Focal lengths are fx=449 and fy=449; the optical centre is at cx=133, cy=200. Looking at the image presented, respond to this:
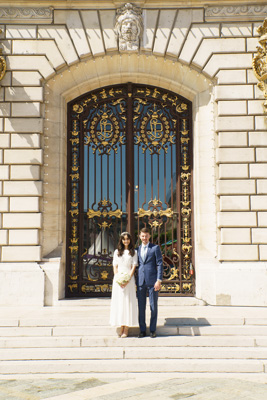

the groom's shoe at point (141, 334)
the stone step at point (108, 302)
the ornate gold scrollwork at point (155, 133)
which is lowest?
the groom's shoe at point (141, 334)

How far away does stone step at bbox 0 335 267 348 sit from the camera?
7.90 m

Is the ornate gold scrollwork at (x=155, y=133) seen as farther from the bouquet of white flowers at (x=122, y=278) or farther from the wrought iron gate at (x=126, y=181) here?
the bouquet of white flowers at (x=122, y=278)

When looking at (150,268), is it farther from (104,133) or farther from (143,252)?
(104,133)

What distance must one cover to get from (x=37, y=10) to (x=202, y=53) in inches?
175

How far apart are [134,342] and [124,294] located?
847 millimetres

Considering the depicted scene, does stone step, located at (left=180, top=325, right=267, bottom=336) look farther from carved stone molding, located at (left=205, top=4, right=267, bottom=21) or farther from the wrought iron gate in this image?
carved stone molding, located at (left=205, top=4, right=267, bottom=21)

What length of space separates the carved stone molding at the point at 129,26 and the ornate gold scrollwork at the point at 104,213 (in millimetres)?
4136

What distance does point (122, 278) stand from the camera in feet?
26.5

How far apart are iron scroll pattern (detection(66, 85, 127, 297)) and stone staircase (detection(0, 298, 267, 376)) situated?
275 cm

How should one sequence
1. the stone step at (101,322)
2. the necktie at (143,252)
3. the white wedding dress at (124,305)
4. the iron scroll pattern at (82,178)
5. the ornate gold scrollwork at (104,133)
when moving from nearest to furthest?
1. the white wedding dress at (124,305)
2. the necktie at (143,252)
3. the stone step at (101,322)
4. the iron scroll pattern at (82,178)
5. the ornate gold scrollwork at (104,133)

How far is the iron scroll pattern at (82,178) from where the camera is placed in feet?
39.6

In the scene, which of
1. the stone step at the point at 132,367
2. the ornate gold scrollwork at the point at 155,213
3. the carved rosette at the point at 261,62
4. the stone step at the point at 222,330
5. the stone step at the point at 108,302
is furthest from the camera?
the ornate gold scrollwork at the point at 155,213

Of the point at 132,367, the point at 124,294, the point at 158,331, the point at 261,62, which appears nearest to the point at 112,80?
the point at 261,62

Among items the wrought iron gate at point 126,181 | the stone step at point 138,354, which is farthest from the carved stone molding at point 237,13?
the stone step at point 138,354
